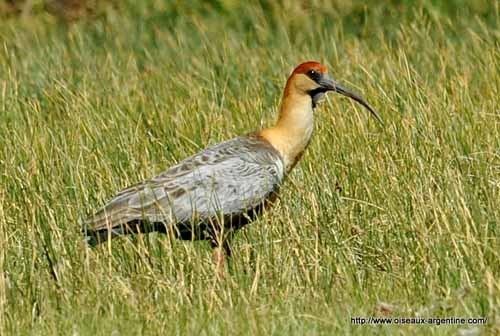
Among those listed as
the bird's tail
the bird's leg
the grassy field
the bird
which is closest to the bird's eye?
the bird

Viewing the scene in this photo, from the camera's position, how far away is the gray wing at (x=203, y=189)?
23.4 ft

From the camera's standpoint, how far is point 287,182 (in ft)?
25.6

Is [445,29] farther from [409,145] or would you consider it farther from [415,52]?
[409,145]

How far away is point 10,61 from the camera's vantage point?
10.5 m

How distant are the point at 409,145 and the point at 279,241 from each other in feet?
4.46

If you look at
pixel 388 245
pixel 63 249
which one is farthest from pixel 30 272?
pixel 388 245

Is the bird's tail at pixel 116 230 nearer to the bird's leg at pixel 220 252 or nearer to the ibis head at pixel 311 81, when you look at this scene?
the bird's leg at pixel 220 252

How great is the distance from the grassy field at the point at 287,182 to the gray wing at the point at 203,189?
0.43ft

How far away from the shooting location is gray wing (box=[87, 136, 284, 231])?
714 cm

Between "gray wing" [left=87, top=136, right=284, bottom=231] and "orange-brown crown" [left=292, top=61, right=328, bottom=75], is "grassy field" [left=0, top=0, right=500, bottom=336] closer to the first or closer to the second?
"gray wing" [left=87, top=136, right=284, bottom=231]

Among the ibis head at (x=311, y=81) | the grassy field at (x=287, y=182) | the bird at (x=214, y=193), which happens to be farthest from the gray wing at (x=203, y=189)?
the ibis head at (x=311, y=81)

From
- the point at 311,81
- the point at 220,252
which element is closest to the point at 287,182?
the point at 311,81

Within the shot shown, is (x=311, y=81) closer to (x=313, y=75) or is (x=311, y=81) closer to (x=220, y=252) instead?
(x=313, y=75)

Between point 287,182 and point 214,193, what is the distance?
614 millimetres
